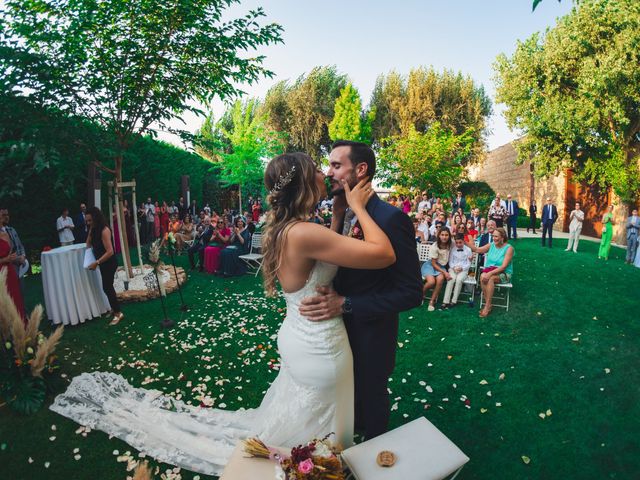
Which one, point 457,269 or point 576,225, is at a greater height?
point 576,225

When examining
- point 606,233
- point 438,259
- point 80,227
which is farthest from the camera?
point 606,233

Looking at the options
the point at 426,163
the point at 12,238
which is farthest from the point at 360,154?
the point at 426,163

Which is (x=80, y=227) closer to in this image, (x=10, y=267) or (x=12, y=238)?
(x=12, y=238)

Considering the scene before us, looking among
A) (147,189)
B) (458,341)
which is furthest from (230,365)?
(147,189)

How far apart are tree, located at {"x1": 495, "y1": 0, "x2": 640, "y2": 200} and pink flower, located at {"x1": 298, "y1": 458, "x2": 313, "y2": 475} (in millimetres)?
17981

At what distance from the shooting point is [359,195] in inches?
82.8

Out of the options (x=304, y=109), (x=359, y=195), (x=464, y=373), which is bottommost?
(x=464, y=373)

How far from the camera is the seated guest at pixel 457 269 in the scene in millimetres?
7168

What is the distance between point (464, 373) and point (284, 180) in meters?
3.80

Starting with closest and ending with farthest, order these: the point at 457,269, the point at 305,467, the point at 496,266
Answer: the point at 305,467 < the point at 496,266 < the point at 457,269

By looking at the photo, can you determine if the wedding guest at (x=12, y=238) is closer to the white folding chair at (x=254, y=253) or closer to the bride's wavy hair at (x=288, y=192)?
the white folding chair at (x=254, y=253)

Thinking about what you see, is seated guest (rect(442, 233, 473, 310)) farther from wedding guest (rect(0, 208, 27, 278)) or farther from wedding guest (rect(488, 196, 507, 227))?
wedding guest (rect(0, 208, 27, 278))

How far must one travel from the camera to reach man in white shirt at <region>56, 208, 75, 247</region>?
1035 centimetres

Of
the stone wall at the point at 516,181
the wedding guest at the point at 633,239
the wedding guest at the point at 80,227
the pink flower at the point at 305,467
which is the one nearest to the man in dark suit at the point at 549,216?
the wedding guest at the point at 633,239
